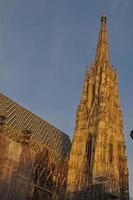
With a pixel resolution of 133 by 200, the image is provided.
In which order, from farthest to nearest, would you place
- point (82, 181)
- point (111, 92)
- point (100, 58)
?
point (100, 58), point (111, 92), point (82, 181)

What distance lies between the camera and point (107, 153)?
23594 mm

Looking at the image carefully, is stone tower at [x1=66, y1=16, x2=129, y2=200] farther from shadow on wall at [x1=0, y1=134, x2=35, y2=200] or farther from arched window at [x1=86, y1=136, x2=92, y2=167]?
shadow on wall at [x1=0, y1=134, x2=35, y2=200]

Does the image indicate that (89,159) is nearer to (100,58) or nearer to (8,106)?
(8,106)

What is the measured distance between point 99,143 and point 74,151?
2.55 meters

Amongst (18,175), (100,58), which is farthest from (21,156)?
(100,58)

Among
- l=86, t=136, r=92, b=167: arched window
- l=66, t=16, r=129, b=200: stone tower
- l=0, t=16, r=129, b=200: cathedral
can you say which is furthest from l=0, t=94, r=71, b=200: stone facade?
l=86, t=136, r=92, b=167: arched window

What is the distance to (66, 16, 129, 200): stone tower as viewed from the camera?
22420 mm

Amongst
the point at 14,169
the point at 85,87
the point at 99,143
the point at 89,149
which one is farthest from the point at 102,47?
the point at 14,169

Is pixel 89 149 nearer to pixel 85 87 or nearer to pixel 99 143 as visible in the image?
pixel 99 143

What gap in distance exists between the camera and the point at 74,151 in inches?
995

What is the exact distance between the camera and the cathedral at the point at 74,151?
1947 centimetres

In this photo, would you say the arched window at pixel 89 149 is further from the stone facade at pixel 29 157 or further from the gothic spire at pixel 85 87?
the gothic spire at pixel 85 87

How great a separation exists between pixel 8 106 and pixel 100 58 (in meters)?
10.7

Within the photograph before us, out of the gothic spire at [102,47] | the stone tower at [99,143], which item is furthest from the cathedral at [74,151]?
the gothic spire at [102,47]
